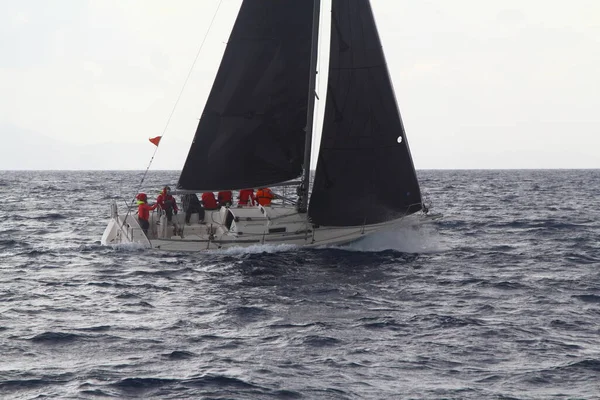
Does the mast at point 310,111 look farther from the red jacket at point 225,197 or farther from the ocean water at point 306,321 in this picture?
the red jacket at point 225,197

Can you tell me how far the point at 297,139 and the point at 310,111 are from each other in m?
0.92

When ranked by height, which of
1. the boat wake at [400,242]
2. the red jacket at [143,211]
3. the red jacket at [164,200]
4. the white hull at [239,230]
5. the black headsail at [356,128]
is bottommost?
the boat wake at [400,242]

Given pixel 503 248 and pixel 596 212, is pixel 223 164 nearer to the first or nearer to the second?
pixel 503 248

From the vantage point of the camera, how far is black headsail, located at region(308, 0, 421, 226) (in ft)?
70.6

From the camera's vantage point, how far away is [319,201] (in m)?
21.8

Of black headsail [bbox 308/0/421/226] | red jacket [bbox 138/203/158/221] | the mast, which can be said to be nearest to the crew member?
red jacket [bbox 138/203/158/221]

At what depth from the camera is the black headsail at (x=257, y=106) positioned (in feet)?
72.6

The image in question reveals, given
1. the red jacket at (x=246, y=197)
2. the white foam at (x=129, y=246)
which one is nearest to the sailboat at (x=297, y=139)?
the white foam at (x=129, y=246)

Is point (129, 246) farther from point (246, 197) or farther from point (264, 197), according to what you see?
point (264, 197)

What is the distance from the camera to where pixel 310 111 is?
73.8 ft

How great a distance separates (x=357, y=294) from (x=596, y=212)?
2759cm

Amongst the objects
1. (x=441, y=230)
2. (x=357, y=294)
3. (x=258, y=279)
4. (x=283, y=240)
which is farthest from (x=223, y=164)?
(x=441, y=230)

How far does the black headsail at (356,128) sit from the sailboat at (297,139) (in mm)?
28

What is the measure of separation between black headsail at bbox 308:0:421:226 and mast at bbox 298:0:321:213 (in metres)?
0.66
